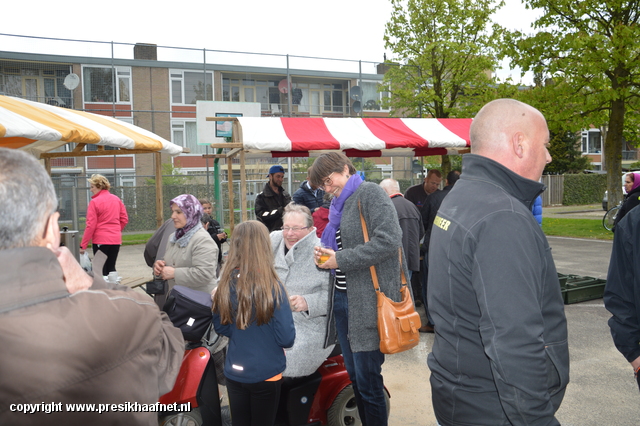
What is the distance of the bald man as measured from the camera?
65.2 inches

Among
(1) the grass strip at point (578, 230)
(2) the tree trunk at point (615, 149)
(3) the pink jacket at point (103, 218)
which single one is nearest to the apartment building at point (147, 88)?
(1) the grass strip at point (578, 230)

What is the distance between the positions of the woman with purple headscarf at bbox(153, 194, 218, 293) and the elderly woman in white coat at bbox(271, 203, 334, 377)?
36.1 inches

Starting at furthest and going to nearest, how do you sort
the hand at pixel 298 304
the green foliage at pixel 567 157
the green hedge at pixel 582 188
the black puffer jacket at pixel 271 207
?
the green foliage at pixel 567 157 < the green hedge at pixel 582 188 < the black puffer jacket at pixel 271 207 < the hand at pixel 298 304

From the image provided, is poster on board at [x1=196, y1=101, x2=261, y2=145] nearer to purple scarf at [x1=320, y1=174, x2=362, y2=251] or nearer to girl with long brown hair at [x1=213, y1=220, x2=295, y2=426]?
purple scarf at [x1=320, y1=174, x2=362, y2=251]

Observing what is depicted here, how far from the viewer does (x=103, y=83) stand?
21469mm

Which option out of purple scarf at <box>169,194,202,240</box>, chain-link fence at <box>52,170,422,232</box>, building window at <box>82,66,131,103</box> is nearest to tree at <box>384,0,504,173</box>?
chain-link fence at <box>52,170,422,232</box>

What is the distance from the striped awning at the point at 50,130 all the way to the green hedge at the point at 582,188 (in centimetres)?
3268

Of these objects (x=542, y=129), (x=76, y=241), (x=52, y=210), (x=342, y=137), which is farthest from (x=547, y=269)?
(x=342, y=137)

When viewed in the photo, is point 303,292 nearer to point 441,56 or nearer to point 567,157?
point 441,56

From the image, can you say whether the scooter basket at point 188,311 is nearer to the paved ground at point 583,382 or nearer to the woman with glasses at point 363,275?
the woman with glasses at point 363,275

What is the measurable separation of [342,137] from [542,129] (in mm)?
6808

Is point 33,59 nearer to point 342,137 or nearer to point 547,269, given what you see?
point 342,137

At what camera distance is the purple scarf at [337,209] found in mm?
3439

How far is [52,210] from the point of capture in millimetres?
1348
